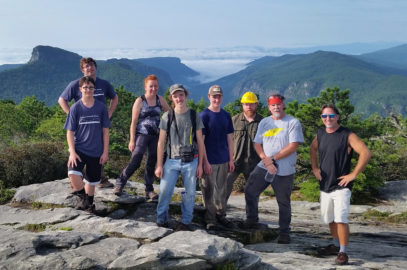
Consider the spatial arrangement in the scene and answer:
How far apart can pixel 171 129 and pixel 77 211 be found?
2386mm

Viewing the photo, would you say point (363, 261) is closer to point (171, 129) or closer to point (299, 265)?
point (299, 265)

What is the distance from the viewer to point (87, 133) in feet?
21.1

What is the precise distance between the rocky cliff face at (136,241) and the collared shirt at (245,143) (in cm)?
141

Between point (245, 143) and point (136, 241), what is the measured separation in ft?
10.4

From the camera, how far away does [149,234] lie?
224 inches

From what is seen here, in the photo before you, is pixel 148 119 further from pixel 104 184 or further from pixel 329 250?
pixel 329 250

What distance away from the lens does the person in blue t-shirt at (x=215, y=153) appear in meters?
6.78

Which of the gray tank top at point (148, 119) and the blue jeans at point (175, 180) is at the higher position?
the gray tank top at point (148, 119)

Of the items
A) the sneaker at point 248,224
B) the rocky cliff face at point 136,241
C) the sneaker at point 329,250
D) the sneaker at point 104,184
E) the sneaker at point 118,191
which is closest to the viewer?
the rocky cliff face at point 136,241

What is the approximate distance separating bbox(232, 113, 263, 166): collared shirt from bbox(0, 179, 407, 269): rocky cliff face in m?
1.41

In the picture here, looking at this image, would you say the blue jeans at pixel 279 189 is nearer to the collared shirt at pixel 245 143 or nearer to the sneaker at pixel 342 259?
the collared shirt at pixel 245 143

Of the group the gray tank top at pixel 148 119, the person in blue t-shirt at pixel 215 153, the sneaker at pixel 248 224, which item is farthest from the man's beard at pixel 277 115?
the sneaker at pixel 248 224

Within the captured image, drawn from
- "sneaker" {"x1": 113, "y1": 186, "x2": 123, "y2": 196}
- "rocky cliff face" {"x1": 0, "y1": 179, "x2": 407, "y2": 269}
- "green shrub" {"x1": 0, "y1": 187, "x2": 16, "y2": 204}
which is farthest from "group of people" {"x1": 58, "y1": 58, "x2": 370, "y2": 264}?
"green shrub" {"x1": 0, "y1": 187, "x2": 16, "y2": 204}

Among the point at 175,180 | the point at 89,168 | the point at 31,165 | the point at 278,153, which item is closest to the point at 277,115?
the point at 278,153
